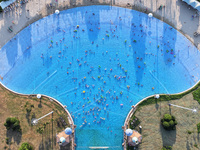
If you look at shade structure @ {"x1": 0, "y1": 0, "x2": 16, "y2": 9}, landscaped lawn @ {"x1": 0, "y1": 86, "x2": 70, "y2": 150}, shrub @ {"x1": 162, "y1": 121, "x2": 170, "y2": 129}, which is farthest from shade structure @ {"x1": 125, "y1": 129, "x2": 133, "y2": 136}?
shade structure @ {"x1": 0, "y1": 0, "x2": 16, "y2": 9}

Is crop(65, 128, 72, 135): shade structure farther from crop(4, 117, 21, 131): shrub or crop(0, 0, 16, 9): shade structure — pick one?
crop(0, 0, 16, 9): shade structure

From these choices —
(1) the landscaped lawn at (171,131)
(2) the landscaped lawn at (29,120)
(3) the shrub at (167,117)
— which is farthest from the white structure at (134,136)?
(2) the landscaped lawn at (29,120)

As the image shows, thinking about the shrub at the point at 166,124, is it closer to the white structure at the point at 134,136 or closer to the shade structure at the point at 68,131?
the white structure at the point at 134,136

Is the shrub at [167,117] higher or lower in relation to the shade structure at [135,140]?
higher

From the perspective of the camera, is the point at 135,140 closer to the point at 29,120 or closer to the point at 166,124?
the point at 166,124

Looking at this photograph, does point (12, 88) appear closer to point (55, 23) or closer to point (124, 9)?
point (55, 23)

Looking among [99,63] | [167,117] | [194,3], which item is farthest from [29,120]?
[194,3]

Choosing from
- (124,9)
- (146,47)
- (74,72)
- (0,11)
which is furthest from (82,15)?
(0,11)
